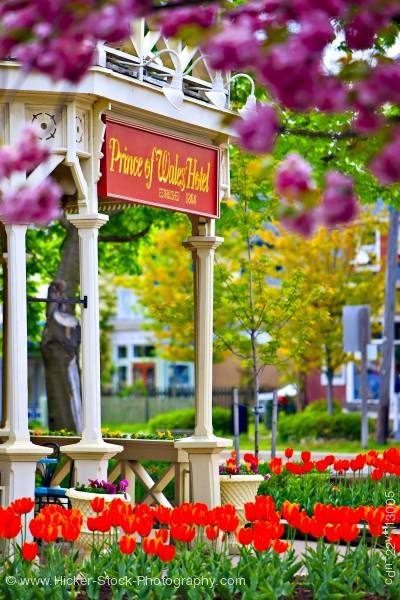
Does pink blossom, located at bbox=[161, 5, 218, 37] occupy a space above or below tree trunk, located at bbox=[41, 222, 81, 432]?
above

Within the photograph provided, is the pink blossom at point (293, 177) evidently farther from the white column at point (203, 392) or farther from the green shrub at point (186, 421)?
the green shrub at point (186, 421)

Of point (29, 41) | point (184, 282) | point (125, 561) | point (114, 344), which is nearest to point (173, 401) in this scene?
point (184, 282)

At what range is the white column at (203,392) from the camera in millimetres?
11906

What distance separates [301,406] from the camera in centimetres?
3994

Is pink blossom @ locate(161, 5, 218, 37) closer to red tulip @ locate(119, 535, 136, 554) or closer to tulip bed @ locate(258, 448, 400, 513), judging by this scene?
red tulip @ locate(119, 535, 136, 554)

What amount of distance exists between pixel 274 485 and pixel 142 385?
38757 mm

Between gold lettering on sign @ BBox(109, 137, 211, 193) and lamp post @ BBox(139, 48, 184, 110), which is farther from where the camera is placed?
lamp post @ BBox(139, 48, 184, 110)

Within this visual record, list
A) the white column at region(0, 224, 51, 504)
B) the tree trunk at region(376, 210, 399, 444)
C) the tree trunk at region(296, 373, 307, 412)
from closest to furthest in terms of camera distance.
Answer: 1. the white column at region(0, 224, 51, 504)
2. the tree trunk at region(376, 210, 399, 444)
3. the tree trunk at region(296, 373, 307, 412)

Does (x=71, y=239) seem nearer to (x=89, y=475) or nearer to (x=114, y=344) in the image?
(x=89, y=475)

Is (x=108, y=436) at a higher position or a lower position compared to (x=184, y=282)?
lower

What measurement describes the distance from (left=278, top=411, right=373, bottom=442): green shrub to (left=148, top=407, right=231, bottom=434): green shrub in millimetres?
2090

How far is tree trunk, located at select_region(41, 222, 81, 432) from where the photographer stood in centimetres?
1969

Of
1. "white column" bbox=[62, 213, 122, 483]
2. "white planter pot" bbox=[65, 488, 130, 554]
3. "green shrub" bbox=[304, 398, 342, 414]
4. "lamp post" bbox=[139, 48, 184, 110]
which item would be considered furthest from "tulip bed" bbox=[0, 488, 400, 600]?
"green shrub" bbox=[304, 398, 342, 414]

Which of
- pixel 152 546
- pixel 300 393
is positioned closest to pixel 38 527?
pixel 152 546
